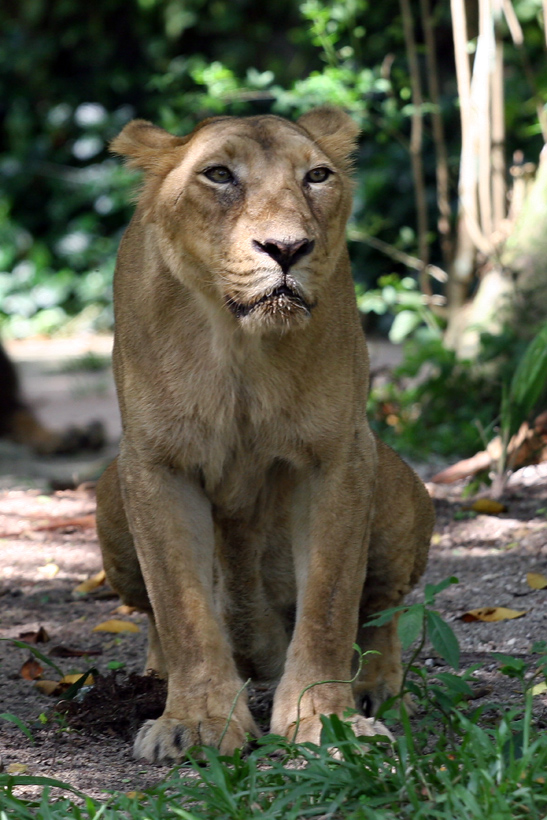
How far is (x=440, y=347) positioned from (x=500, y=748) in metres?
4.51

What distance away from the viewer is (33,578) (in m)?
4.80

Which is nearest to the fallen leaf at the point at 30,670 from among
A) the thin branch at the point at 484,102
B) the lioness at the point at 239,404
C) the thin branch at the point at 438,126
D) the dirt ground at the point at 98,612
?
the dirt ground at the point at 98,612

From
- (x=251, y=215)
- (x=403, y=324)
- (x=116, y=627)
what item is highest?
(x=403, y=324)

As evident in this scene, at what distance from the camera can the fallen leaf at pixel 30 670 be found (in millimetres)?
3562

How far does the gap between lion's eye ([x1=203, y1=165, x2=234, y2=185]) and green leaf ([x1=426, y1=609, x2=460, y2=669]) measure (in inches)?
45.2

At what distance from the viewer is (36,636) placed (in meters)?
3.93

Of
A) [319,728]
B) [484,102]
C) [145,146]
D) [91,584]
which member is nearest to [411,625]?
[319,728]

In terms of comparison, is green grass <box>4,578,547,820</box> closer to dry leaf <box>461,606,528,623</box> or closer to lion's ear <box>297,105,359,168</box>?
dry leaf <box>461,606,528,623</box>

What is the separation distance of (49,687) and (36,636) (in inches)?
22.1

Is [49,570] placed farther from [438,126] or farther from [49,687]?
[438,126]

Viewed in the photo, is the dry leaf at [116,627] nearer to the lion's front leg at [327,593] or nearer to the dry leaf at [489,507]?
the lion's front leg at [327,593]

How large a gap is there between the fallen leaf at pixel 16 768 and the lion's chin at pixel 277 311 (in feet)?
3.69

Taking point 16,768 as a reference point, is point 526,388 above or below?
above

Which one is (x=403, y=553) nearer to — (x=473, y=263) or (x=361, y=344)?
(x=361, y=344)
